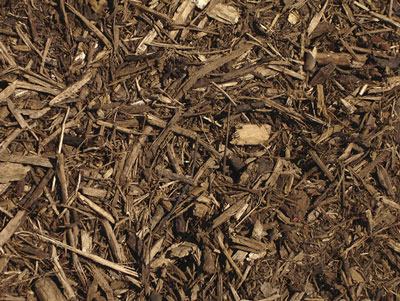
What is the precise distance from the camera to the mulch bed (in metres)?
2.53

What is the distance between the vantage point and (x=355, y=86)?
2912mm

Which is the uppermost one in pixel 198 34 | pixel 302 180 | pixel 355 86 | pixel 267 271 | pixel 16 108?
pixel 198 34

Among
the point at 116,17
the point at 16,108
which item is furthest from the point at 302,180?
the point at 16,108

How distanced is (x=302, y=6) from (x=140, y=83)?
1.37 m

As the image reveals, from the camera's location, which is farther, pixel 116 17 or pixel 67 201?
pixel 116 17

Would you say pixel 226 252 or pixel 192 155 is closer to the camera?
pixel 226 252

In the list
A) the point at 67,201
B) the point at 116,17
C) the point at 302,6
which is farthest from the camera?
the point at 302,6

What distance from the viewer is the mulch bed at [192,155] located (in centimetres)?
253

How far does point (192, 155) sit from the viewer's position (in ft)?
8.82

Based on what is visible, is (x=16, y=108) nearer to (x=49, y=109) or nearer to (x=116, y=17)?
(x=49, y=109)

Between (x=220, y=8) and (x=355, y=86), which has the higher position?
(x=220, y=8)

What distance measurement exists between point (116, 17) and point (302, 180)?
1.76 metres

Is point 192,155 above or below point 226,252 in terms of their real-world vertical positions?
above

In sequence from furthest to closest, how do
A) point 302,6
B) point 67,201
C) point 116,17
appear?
point 302,6
point 116,17
point 67,201
